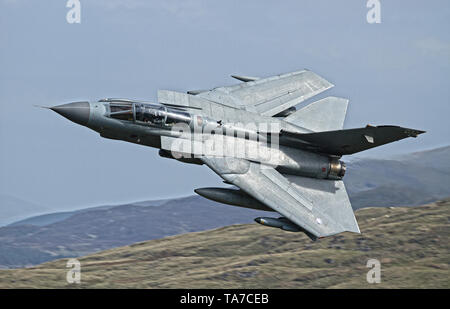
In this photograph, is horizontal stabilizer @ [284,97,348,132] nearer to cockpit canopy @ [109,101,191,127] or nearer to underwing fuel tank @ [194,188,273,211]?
underwing fuel tank @ [194,188,273,211]

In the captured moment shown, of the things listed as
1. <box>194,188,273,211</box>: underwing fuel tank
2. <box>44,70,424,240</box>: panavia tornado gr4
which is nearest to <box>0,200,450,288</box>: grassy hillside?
<box>44,70,424,240</box>: panavia tornado gr4

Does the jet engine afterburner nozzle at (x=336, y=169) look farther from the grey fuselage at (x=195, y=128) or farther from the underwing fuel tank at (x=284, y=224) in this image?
the underwing fuel tank at (x=284, y=224)

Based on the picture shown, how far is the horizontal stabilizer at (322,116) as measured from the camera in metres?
23.9

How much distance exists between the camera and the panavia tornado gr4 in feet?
67.4

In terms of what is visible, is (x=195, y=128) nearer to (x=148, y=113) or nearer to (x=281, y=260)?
(x=148, y=113)

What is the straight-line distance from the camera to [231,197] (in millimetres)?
21000

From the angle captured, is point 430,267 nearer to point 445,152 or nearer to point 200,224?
point 445,152

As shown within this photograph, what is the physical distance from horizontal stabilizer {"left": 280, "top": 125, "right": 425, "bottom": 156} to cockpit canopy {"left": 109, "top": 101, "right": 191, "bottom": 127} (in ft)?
14.7

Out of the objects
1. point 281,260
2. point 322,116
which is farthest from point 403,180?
point 322,116

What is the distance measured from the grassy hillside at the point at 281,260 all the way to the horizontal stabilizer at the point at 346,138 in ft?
152

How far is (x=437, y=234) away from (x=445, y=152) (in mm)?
13300

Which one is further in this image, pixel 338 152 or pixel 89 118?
pixel 338 152
